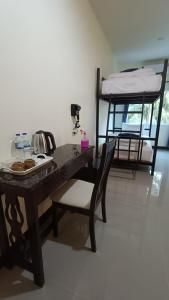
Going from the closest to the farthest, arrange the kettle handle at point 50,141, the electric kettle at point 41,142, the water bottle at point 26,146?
1. the water bottle at point 26,146
2. the electric kettle at point 41,142
3. the kettle handle at point 50,141

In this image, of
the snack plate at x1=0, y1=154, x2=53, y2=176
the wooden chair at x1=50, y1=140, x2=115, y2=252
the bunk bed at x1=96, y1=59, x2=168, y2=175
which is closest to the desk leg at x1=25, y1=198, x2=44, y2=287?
→ the snack plate at x1=0, y1=154, x2=53, y2=176

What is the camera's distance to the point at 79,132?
97.5 inches

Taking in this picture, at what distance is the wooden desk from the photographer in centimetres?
90

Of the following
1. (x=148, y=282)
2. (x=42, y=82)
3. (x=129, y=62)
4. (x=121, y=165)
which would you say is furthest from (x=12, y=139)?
(x=129, y=62)

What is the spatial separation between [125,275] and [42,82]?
176cm

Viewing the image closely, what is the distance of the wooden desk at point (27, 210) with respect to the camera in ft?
2.96

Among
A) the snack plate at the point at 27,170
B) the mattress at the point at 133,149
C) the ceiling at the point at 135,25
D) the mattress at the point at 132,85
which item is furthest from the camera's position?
the mattress at the point at 133,149

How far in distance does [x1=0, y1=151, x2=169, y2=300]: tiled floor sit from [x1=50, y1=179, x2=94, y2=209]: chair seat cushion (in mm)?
426

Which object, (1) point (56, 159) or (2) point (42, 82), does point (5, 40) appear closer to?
(2) point (42, 82)

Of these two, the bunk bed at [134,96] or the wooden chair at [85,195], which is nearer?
the wooden chair at [85,195]

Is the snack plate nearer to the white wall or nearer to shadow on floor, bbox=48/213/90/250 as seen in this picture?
the white wall

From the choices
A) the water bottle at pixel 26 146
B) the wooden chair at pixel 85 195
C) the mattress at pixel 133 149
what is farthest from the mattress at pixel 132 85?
the water bottle at pixel 26 146

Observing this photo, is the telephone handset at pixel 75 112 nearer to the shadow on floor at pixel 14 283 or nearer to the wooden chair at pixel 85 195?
the wooden chair at pixel 85 195

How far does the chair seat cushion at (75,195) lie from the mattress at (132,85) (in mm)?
2084
